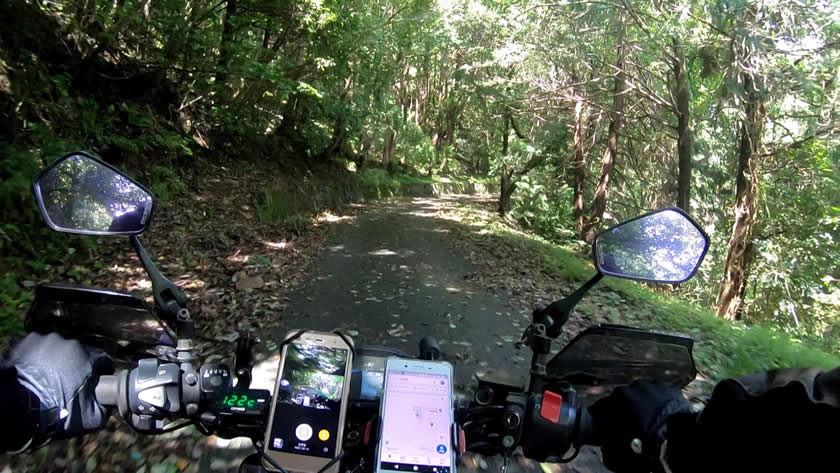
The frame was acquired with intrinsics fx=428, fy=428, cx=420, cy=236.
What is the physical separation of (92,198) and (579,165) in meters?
14.0

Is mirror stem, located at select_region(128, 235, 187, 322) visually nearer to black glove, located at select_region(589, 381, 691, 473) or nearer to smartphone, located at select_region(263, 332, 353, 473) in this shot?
smartphone, located at select_region(263, 332, 353, 473)

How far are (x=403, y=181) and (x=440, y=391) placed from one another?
82.4 ft

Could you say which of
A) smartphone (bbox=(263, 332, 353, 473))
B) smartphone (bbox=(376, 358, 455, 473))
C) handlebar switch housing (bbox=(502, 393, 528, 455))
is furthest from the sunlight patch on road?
handlebar switch housing (bbox=(502, 393, 528, 455))

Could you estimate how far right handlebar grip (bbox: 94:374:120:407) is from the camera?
147 cm

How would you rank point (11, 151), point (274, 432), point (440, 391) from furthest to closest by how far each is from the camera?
point (11, 151) < point (440, 391) < point (274, 432)

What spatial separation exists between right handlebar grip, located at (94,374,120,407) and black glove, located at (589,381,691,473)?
1.67 m

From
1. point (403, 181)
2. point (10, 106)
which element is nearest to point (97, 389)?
point (10, 106)

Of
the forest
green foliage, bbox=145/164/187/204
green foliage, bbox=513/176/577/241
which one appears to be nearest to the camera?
the forest

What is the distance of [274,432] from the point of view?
1.27 m

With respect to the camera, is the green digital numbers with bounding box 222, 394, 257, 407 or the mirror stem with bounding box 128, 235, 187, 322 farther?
the mirror stem with bounding box 128, 235, 187, 322

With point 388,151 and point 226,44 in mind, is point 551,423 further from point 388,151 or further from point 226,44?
point 388,151

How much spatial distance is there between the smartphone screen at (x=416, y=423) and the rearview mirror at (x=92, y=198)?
1.26 meters

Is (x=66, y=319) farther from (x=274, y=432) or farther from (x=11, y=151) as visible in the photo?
(x=11, y=151)

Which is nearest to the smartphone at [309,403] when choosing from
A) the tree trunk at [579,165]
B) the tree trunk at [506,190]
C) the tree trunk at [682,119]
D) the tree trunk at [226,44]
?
the tree trunk at [226,44]
